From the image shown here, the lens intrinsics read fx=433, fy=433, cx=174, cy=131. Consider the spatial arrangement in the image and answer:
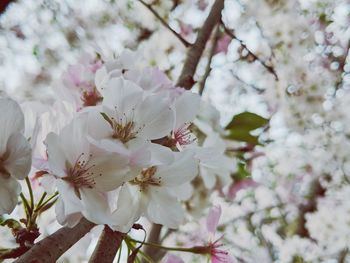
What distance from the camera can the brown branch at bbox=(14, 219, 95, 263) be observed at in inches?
16.2

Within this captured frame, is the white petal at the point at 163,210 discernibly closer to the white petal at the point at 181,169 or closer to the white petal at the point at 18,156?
the white petal at the point at 181,169

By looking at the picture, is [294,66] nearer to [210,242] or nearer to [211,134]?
[211,134]

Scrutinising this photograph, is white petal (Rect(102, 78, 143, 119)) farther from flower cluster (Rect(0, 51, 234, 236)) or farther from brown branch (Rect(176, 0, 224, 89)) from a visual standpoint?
brown branch (Rect(176, 0, 224, 89))

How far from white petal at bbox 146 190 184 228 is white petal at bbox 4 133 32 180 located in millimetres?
169

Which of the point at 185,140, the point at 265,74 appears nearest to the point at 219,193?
the point at 185,140

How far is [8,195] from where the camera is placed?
437mm

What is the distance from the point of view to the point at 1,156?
447mm

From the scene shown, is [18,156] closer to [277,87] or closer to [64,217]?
[64,217]

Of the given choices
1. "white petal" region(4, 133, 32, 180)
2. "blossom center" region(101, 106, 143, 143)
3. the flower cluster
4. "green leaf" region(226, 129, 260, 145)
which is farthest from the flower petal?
"green leaf" region(226, 129, 260, 145)

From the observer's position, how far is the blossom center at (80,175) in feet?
1.56

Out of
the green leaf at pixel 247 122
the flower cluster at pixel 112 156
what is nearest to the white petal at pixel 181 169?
the flower cluster at pixel 112 156

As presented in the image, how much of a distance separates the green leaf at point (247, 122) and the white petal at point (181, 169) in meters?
0.58

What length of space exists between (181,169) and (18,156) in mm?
188

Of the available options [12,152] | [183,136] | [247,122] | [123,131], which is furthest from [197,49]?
[12,152]
